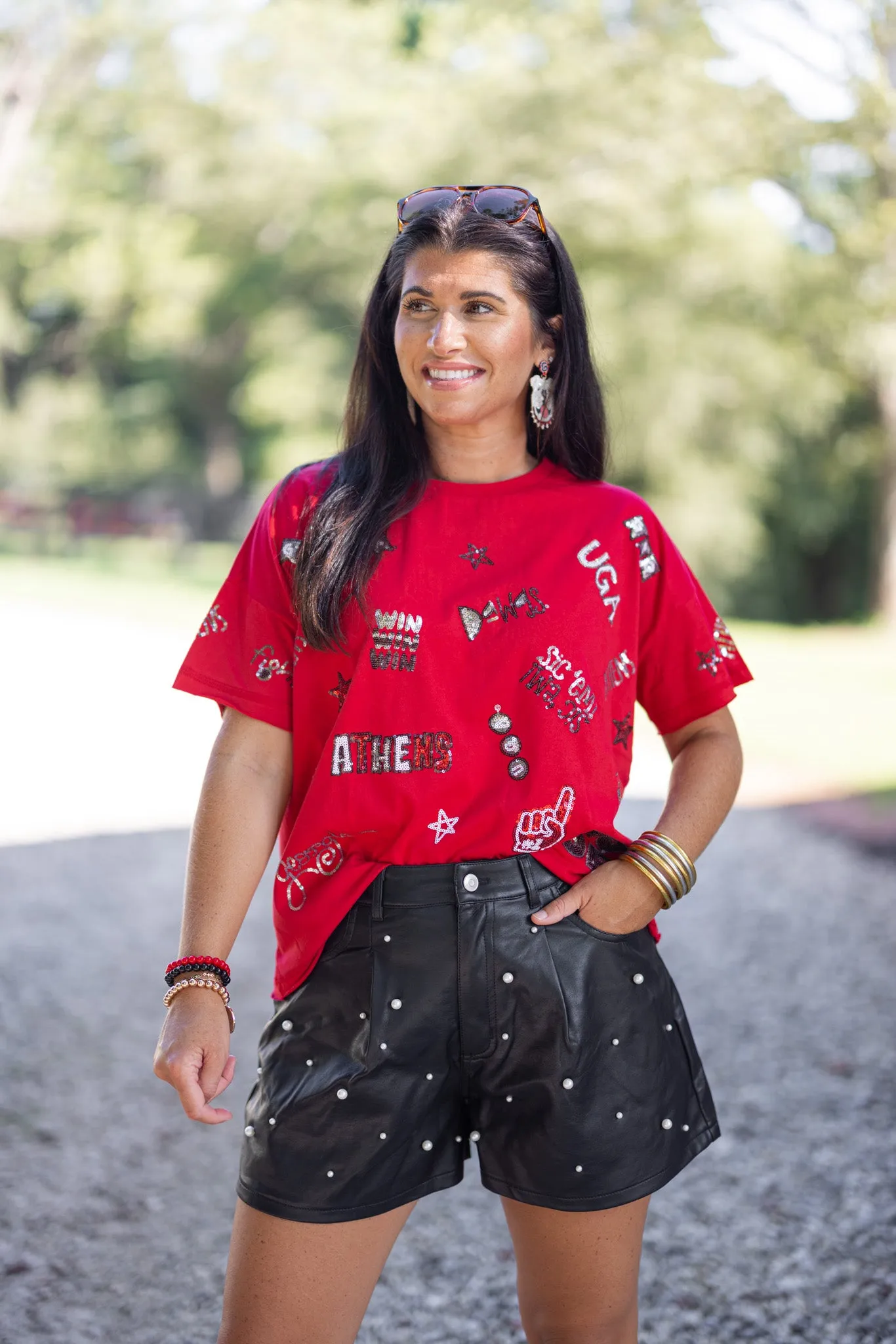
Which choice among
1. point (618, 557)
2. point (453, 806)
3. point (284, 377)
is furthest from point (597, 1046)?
point (284, 377)

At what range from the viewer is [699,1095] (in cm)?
186

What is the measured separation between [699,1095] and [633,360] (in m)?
18.0

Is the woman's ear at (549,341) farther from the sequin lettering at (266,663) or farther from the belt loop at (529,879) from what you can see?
the belt loop at (529,879)

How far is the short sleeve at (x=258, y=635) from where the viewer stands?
1800mm

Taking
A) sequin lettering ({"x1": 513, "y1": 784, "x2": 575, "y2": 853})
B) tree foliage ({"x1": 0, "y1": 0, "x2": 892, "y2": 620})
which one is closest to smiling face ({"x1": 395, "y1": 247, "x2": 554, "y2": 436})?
sequin lettering ({"x1": 513, "y1": 784, "x2": 575, "y2": 853})

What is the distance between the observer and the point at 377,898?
172 centimetres

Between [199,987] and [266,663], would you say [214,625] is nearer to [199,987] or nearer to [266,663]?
[266,663]

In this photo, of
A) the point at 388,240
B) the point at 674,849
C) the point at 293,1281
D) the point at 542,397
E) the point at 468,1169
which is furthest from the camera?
the point at 388,240

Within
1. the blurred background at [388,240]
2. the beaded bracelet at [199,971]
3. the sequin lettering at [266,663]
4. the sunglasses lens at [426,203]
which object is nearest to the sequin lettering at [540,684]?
the sequin lettering at [266,663]

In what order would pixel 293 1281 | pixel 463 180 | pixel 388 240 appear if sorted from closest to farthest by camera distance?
pixel 293 1281, pixel 388 240, pixel 463 180

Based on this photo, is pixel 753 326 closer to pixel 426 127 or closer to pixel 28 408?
pixel 426 127

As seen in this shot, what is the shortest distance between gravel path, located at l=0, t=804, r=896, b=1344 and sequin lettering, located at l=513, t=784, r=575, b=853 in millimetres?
1677

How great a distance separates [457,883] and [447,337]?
72 cm

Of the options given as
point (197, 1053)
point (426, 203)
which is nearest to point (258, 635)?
point (197, 1053)
